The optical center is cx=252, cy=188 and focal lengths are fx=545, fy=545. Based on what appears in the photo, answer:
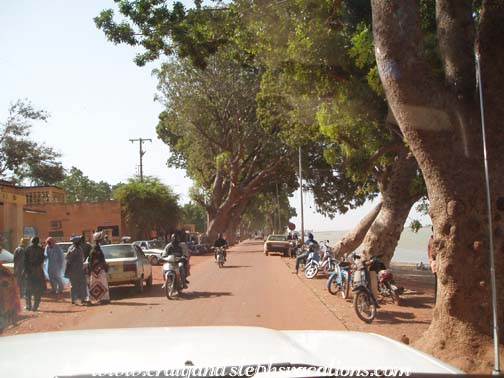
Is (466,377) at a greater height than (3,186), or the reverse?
(3,186)

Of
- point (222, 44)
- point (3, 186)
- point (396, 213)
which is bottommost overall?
point (396, 213)

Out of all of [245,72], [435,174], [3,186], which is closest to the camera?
[435,174]

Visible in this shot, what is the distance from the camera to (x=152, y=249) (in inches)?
1259

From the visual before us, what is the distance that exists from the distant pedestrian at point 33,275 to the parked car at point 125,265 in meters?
2.71

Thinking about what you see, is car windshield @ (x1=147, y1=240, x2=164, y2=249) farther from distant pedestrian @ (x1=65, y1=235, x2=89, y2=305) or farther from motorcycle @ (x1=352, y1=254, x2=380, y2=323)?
motorcycle @ (x1=352, y1=254, x2=380, y2=323)

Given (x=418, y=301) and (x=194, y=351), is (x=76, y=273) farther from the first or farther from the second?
(x=194, y=351)

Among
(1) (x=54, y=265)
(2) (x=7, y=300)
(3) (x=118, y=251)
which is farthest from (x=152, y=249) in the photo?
(2) (x=7, y=300)

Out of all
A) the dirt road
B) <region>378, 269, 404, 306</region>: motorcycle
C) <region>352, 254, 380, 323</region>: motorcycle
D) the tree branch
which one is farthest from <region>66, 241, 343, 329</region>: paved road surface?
the tree branch

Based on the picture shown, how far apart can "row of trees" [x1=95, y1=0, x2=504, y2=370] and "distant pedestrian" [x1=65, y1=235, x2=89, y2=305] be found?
5349 millimetres

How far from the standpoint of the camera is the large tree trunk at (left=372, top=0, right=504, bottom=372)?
6.64 meters

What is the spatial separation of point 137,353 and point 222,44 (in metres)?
13.1

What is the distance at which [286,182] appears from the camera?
52.4 meters

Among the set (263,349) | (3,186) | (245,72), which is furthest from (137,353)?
(245,72)

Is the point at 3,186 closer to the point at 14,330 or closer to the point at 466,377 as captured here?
the point at 14,330
